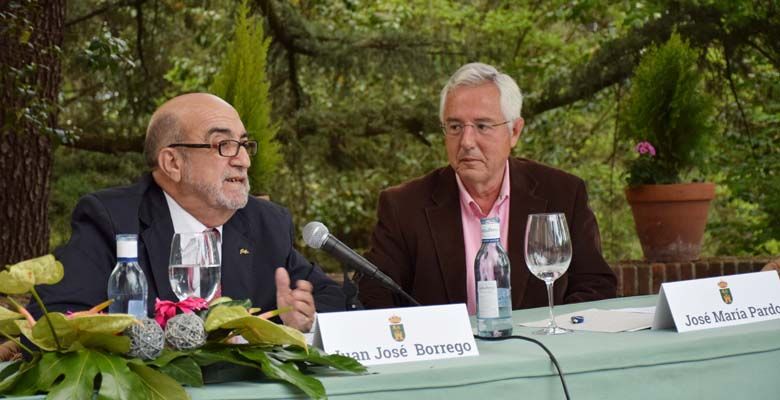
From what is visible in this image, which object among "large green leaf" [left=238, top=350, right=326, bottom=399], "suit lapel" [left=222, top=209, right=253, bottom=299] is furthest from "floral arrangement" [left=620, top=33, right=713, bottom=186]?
"large green leaf" [left=238, top=350, right=326, bottom=399]

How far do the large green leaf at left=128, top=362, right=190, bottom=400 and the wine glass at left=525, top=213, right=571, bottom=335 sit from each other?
1.00 m

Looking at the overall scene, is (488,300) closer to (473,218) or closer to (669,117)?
(473,218)

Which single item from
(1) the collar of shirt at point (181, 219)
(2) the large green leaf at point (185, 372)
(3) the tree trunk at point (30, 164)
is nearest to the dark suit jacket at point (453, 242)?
(1) the collar of shirt at point (181, 219)

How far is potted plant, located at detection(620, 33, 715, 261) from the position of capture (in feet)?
19.4

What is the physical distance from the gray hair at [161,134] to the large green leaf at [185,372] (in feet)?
5.25

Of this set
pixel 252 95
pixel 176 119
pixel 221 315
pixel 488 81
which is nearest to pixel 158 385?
pixel 221 315

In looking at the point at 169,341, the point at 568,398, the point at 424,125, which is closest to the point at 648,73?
the point at 424,125

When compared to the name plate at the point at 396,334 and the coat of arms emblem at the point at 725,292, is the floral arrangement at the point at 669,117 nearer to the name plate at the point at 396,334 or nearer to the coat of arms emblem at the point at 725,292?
the coat of arms emblem at the point at 725,292

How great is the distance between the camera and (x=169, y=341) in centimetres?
168

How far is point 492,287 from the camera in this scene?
2258 mm

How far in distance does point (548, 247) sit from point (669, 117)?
3.88 metres

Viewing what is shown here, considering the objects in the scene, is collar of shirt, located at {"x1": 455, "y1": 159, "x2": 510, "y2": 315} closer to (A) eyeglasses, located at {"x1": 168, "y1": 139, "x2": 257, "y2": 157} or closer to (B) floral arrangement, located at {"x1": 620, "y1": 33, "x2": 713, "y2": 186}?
(A) eyeglasses, located at {"x1": 168, "y1": 139, "x2": 257, "y2": 157}

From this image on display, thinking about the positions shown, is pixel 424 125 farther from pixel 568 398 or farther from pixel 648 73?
pixel 568 398

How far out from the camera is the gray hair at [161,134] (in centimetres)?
317
